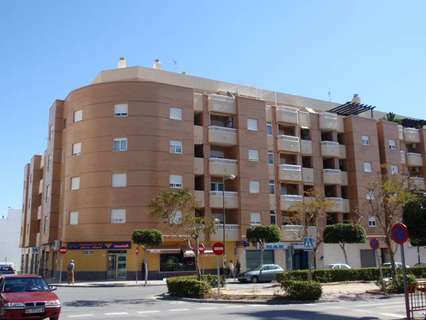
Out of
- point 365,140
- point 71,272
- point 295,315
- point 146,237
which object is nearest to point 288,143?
point 365,140

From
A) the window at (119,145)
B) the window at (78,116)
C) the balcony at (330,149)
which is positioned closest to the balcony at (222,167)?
the window at (119,145)

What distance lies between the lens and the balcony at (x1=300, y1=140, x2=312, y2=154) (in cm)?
5043

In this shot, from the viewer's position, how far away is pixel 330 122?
52.7 meters

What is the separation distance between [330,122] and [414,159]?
13.0 metres

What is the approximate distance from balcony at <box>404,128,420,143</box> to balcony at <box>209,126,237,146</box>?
23711 mm

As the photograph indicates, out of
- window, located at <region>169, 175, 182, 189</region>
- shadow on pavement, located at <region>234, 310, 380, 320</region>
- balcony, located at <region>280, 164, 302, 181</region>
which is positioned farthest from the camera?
balcony, located at <region>280, 164, 302, 181</region>

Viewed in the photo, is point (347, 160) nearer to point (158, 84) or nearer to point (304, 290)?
point (158, 84)

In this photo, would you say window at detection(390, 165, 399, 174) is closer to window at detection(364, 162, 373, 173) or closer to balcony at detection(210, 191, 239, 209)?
window at detection(364, 162, 373, 173)

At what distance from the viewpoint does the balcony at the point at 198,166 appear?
4406 cm

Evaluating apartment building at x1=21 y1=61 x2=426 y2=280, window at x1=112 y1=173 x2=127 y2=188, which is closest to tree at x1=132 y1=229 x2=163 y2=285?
apartment building at x1=21 y1=61 x2=426 y2=280

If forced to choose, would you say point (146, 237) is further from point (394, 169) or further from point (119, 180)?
point (394, 169)

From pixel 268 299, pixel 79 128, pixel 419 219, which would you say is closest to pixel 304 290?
pixel 268 299

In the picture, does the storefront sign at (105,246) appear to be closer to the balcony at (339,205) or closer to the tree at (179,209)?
the tree at (179,209)

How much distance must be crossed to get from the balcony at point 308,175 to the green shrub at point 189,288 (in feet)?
93.6
